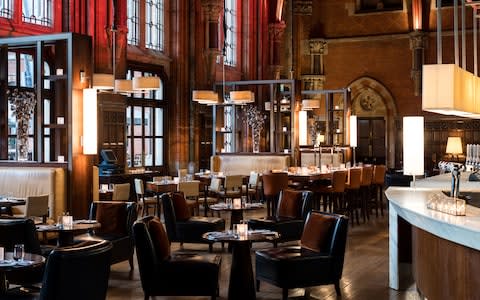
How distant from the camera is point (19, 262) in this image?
4.36 meters

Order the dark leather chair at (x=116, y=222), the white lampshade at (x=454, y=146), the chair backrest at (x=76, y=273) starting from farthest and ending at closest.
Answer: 1. the white lampshade at (x=454, y=146)
2. the dark leather chair at (x=116, y=222)
3. the chair backrest at (x=76, y=273)

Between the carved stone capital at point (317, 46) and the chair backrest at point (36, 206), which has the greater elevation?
the carved stone capital at point (317, 46)

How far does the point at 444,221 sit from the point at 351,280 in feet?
9.75

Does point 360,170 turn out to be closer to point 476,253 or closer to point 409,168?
point 409,168

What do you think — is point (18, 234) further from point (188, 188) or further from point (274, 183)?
point (274, 183)

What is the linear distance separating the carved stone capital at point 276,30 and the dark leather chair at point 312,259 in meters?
14.9

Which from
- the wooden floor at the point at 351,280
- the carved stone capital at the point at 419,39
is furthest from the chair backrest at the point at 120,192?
the carved stone capital at the point at 419,39

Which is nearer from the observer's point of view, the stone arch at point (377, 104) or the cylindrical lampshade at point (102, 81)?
the cylindrical lampshade at point (102, 81)

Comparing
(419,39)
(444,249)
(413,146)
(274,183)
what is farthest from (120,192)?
(419,39)

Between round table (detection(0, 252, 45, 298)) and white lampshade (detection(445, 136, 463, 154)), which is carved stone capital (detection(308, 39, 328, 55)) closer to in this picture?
white lampshade (detection(445, 136, 463, 154))

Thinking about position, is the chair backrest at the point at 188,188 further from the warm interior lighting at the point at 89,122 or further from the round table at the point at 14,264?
the round table at the point at 14,264

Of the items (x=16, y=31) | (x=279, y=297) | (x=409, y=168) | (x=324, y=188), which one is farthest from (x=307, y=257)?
(x=16, y=31)

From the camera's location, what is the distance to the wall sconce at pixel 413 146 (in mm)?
6625

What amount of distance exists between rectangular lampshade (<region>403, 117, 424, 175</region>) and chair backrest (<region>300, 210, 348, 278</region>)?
3.99 feet
